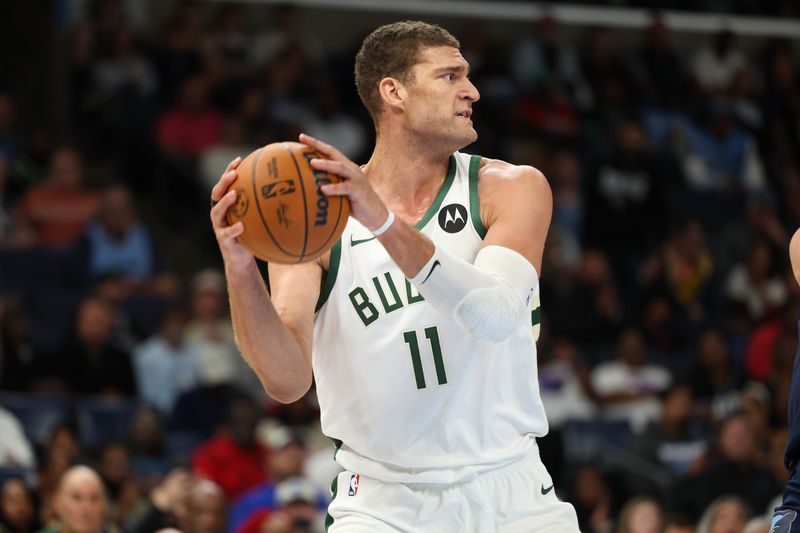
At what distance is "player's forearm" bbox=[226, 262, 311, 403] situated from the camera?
4.34m

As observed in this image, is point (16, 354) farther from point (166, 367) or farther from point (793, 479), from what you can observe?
point (793, 479)

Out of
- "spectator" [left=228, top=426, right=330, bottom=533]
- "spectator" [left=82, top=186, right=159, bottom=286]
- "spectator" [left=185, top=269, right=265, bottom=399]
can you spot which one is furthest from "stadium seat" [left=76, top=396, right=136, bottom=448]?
"spectator" [left=82, top=186, right=159, bottom=286]

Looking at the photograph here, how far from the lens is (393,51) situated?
15.9 ft

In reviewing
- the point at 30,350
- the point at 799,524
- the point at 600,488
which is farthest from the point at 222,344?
the point at 799,524

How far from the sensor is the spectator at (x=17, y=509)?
838 centimetres

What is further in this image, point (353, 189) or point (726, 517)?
point (726, 517)

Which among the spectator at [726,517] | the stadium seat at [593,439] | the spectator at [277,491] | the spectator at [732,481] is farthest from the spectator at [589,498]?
the spectator at [277,491]

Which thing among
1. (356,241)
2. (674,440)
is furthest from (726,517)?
(356,241)

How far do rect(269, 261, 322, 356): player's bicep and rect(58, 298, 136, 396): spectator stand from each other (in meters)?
6.60

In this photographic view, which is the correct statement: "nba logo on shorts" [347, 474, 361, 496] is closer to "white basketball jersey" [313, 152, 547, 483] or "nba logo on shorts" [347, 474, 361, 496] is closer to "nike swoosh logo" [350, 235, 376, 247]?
"white basketball jersey" [313, 152, 547, 483]

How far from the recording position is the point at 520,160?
1465cm

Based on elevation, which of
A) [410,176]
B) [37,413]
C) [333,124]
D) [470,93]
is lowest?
[37,413]

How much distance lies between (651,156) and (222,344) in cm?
585

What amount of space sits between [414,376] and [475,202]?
0.67 m
